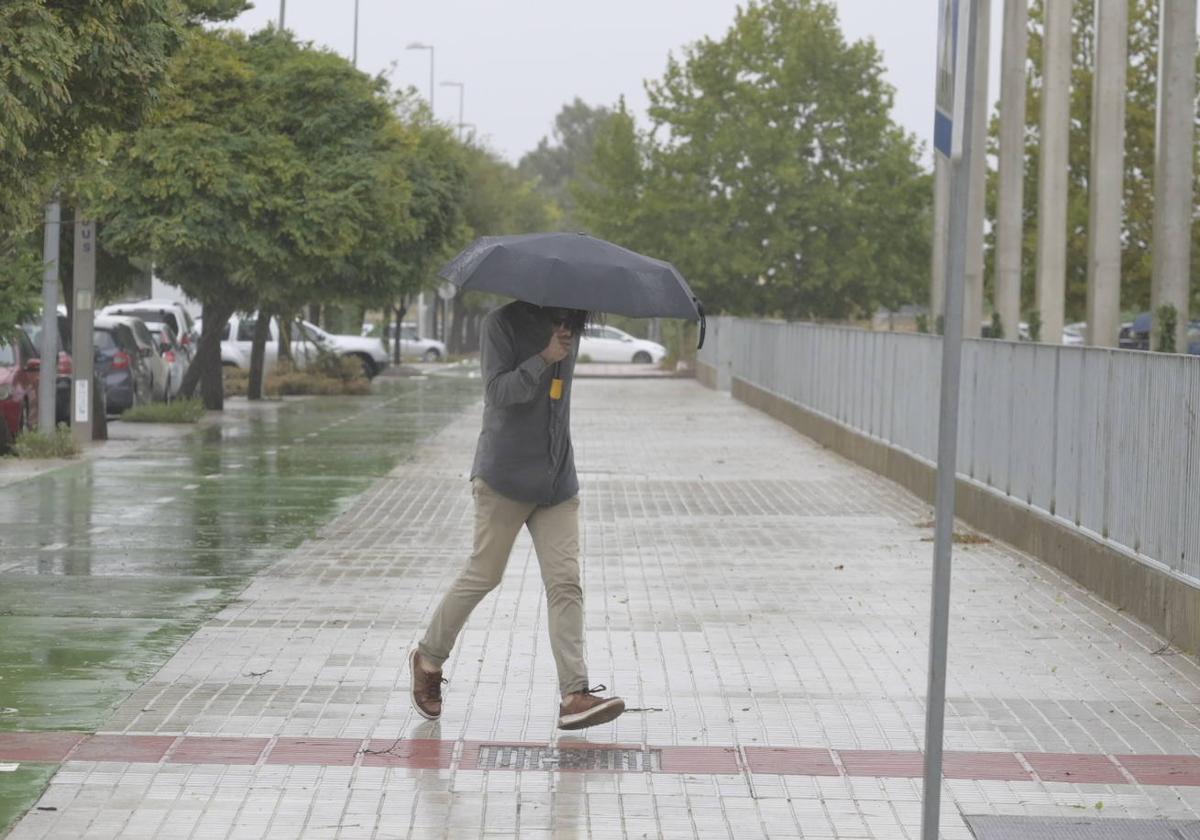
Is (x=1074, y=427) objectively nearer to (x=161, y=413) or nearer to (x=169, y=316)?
(x=161, y=413)

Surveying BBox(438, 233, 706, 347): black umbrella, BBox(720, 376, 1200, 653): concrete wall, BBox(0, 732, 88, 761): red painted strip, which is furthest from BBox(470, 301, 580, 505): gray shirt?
BBox(720, 376, 1200, 653): concrete wall

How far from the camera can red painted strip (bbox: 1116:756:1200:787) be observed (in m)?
7.04

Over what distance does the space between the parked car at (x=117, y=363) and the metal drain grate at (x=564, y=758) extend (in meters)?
21.4

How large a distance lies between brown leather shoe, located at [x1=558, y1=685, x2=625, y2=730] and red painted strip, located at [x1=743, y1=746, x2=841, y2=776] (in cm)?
48

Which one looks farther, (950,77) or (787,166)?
(787,166)

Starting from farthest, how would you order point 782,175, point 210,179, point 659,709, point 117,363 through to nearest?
point 782,175
point 117,363
point 210,179
point 659,709

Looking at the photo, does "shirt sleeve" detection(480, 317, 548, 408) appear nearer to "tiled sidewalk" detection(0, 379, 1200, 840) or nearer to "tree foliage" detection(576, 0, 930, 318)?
"tiled sidewalk" detection(0, 379, 1200, 840)

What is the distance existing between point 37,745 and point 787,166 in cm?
4484

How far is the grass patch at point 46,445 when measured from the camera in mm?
20750

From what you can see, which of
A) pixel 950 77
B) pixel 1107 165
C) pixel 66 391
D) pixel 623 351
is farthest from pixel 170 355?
pixel 623 351

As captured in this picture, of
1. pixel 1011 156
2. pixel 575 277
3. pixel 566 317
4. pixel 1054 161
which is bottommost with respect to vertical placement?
pixel 566 317

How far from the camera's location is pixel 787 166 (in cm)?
5109

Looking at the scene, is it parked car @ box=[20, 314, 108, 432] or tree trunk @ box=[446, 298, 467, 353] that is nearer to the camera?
parked car @ box=[20, 314, 108, 432]

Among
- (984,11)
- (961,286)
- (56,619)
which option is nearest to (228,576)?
(56,619)
